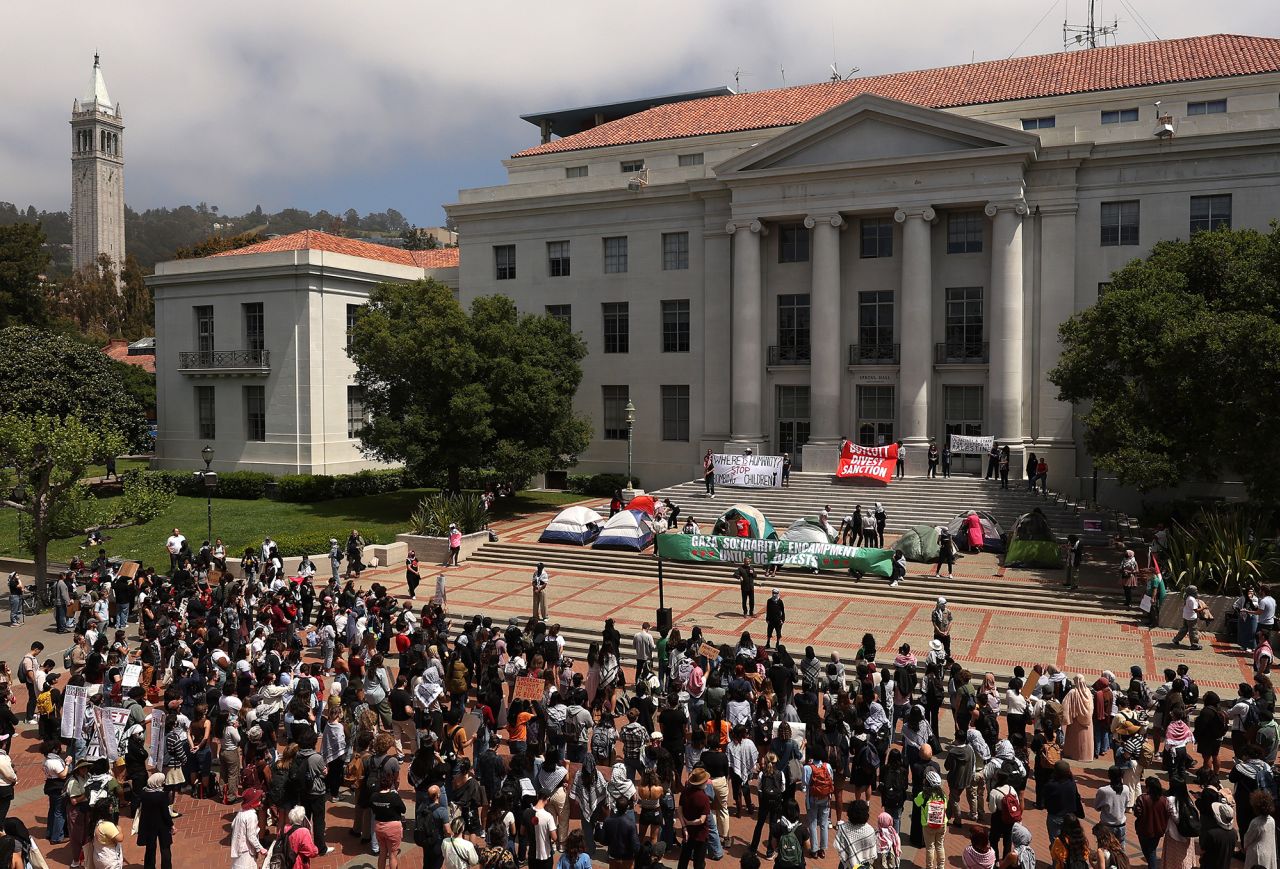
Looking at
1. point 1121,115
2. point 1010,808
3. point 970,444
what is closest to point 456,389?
point 970,444

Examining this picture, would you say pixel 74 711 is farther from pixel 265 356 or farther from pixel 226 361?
pixel 226 361

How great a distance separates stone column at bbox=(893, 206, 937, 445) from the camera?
4031 centimetres

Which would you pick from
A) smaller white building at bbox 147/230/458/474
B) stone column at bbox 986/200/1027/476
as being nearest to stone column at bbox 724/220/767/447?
stone column at bbox 986/200/1027/476

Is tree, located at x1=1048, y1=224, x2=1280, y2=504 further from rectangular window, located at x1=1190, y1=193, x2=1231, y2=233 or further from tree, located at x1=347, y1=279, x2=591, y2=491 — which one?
tree, located at x1=347, y1=279, x2=591, y2=491

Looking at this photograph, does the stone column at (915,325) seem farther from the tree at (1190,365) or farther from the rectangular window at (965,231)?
the tree at (1190,365)

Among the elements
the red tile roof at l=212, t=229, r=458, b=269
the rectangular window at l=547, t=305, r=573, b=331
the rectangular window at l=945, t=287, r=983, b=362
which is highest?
the red tile roof at l=212, t=229, r=458, b=269

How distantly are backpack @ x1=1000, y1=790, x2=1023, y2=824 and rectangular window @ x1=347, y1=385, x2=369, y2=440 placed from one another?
4252cm

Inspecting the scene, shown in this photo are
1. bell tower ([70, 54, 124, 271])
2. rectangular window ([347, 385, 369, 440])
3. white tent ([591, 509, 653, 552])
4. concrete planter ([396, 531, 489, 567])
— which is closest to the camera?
white tent ([591, 509, 653, 552])

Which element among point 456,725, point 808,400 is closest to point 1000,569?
point 808,400

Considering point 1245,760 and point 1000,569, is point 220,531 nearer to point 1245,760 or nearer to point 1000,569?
point 1000,569

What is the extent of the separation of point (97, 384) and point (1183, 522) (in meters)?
→ 47.4

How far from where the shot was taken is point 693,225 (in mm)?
45906

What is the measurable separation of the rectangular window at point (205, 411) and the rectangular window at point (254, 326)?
12.0 feet

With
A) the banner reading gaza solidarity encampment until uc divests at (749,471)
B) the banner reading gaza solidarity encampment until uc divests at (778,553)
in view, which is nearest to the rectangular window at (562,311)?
the banner reading gaza solidarity encampment until uc divests at (749,471)
